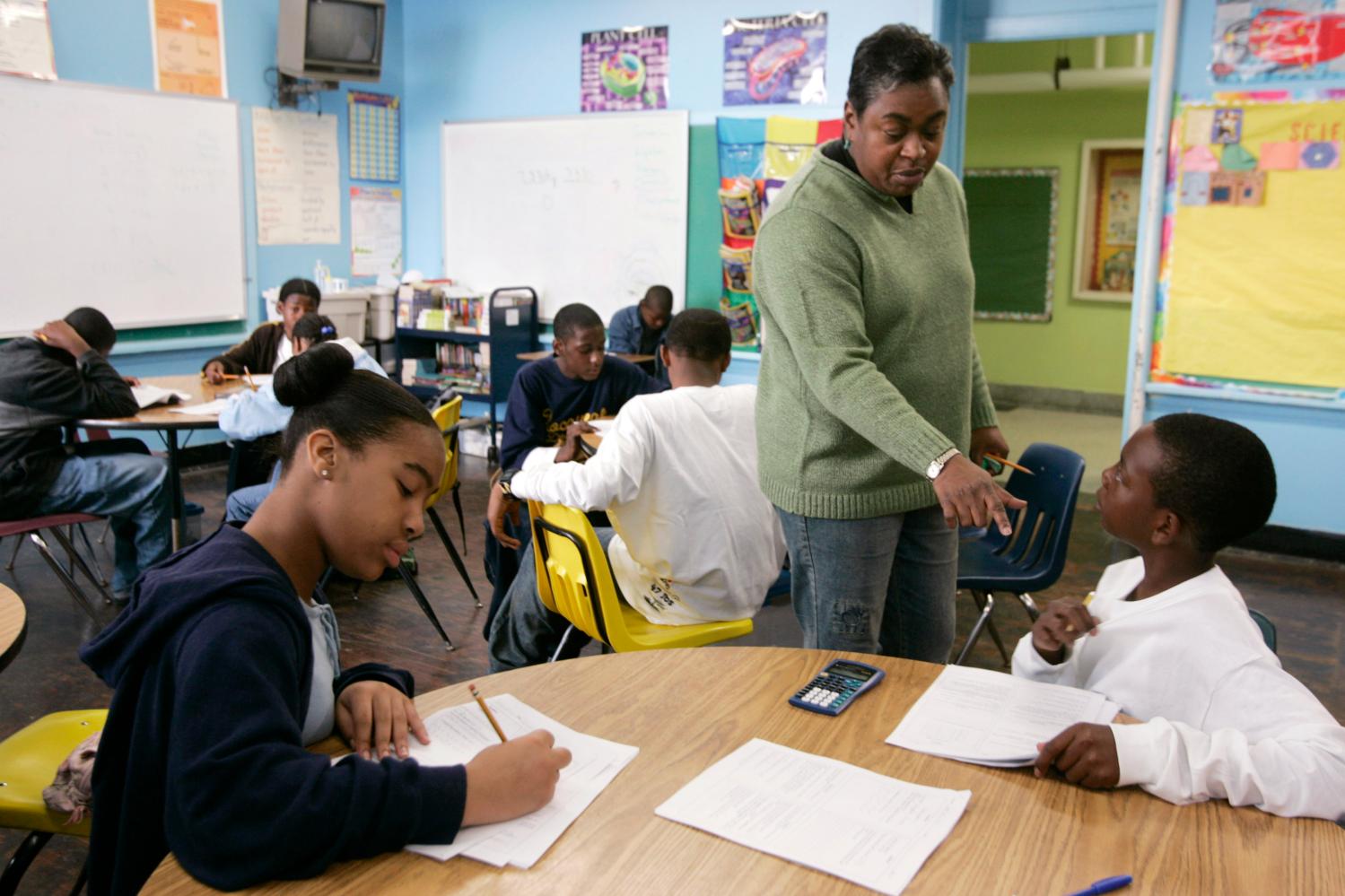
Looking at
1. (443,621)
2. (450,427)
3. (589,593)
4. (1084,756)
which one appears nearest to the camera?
(1084,756)

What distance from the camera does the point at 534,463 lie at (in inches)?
113

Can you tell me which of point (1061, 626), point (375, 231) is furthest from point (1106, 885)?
point (375, 231)

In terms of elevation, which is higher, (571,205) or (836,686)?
(571,205)

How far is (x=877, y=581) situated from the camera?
1889 mm

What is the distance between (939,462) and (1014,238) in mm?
7958

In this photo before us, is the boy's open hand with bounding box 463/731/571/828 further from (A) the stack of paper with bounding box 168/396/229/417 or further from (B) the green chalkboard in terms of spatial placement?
(B) the green chalkboard

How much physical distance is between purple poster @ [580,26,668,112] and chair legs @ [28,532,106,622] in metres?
4.19

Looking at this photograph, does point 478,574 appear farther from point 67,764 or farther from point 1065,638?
point 1065,638

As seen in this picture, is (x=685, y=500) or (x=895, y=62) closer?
(x=895, y=62)

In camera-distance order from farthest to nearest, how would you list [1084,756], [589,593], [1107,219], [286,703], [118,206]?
[1107,219], [118,206], [589,593], [1084,756], [286,703]

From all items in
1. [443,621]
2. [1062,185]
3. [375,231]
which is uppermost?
[1062,185]

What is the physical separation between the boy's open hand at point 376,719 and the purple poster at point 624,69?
5.63 meters

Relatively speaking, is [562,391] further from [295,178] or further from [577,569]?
[295,178]

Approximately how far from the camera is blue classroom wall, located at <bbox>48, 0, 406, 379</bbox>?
561 cm
